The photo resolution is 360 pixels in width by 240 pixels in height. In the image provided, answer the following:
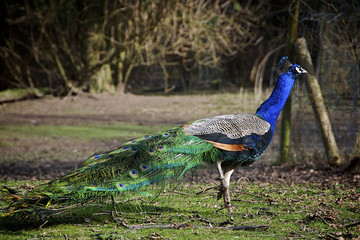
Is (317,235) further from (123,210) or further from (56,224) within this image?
(56,224)

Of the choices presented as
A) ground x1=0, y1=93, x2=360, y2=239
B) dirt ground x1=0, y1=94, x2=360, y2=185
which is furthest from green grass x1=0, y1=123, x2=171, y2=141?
dirt ground x1=0, y1=94, x2=360, y2=185

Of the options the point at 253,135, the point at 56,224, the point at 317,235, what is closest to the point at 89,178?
the point at 56,224

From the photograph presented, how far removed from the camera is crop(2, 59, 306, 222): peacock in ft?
11.2

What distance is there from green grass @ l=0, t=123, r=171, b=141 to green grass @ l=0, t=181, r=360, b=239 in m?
5.44

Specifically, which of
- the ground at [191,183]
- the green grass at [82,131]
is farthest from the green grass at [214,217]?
the green grass at [82,131]

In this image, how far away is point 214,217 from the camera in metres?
4.07

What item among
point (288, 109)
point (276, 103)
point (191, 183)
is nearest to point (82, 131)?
point (288, 109)

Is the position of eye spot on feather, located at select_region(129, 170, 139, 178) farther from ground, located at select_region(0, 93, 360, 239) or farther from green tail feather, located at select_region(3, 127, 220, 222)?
ground, located at select_region(0, 93, 360, 239)

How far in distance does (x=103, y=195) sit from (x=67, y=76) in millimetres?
13198

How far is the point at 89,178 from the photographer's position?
3.59 m

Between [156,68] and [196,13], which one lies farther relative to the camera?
[156,68]

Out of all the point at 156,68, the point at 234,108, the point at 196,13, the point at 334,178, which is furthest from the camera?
the point at 156,68

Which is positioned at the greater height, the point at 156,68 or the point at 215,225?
the point at 215,225

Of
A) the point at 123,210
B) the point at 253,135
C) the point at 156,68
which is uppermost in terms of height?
the point at 253,135
